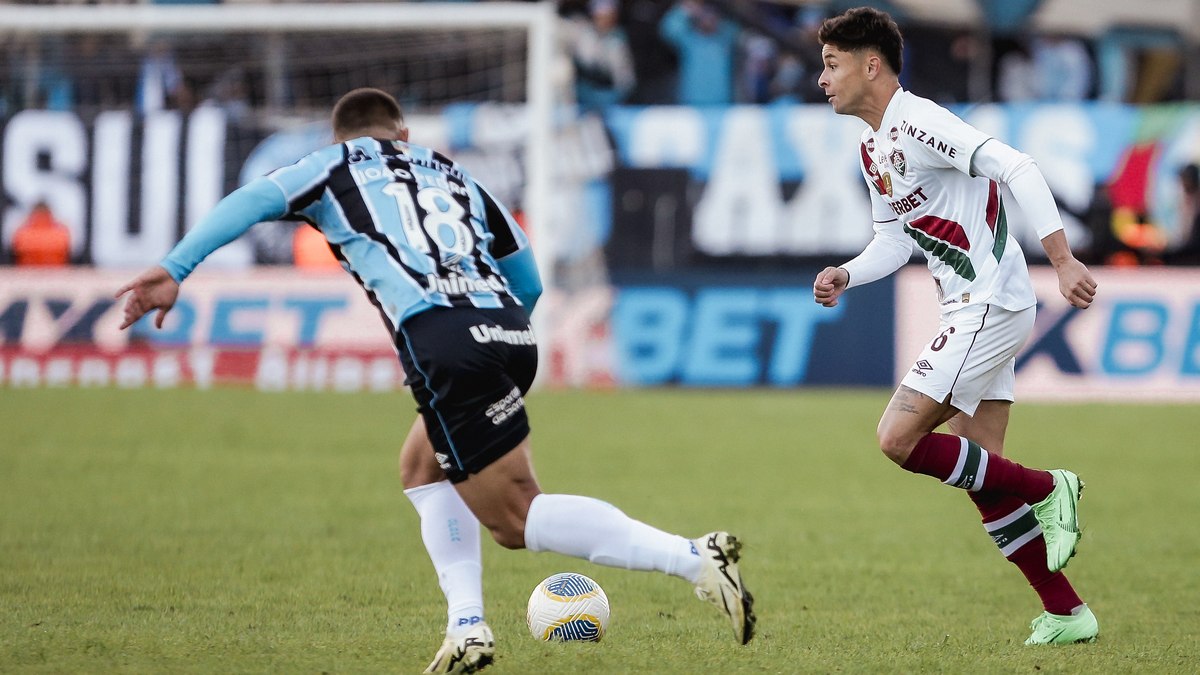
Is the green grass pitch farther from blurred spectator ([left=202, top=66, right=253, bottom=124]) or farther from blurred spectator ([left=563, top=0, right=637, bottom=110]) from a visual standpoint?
blurred spectator ([left=563, top=0, right=637, bottom=110])

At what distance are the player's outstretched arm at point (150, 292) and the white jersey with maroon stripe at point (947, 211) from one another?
2.62 meters

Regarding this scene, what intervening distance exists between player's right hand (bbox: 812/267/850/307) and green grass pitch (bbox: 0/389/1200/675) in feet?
4.17

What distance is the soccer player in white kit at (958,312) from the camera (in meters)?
5.73

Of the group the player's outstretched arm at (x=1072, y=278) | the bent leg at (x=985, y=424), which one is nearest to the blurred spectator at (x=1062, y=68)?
the bent leg at (x=985, y=424)

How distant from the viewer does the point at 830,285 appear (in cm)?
601

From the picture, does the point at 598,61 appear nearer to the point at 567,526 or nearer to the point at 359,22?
the point at 359,22

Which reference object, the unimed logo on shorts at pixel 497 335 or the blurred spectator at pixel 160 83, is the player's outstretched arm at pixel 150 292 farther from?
the blurred spectator at pixel 160 83

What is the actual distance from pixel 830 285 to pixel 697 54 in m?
15.4

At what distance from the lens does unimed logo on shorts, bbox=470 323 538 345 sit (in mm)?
5027

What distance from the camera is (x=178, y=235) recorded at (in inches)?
722

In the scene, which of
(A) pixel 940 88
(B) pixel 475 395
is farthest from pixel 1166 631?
(A) pixel 940 88

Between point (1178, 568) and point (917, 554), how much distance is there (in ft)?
4.25

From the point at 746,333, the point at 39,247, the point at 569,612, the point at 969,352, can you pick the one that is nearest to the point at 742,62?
the point at 746,333

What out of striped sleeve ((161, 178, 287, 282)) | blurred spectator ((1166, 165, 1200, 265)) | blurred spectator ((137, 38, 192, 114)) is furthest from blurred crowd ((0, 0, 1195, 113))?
striped sleeve ((161, 178, 287, 282))
